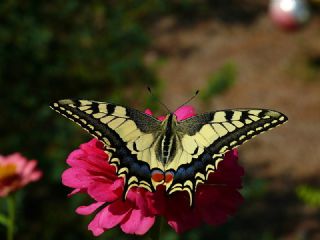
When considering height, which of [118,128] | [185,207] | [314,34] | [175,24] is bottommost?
[185,207]

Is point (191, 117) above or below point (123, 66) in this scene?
below

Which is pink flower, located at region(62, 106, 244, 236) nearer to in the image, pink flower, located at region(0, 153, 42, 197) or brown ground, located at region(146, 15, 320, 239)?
pink flower, located at region(0, 153, 42, 197)

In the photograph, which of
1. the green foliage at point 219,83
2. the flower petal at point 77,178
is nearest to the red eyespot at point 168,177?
the flower petal at point 77,178

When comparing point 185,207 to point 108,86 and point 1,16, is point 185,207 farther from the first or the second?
point 108,86

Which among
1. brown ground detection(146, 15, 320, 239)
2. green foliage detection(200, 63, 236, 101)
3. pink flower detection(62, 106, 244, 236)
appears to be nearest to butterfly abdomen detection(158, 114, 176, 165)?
pink flower detection(62, 106, 244, 236)

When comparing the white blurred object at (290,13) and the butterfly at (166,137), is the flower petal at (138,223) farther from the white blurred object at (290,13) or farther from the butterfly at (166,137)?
the white blurred object at (290,13)

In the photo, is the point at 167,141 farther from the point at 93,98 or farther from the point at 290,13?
the point at 290,13

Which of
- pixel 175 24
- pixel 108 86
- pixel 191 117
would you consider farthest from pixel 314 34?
pixel 191 117
